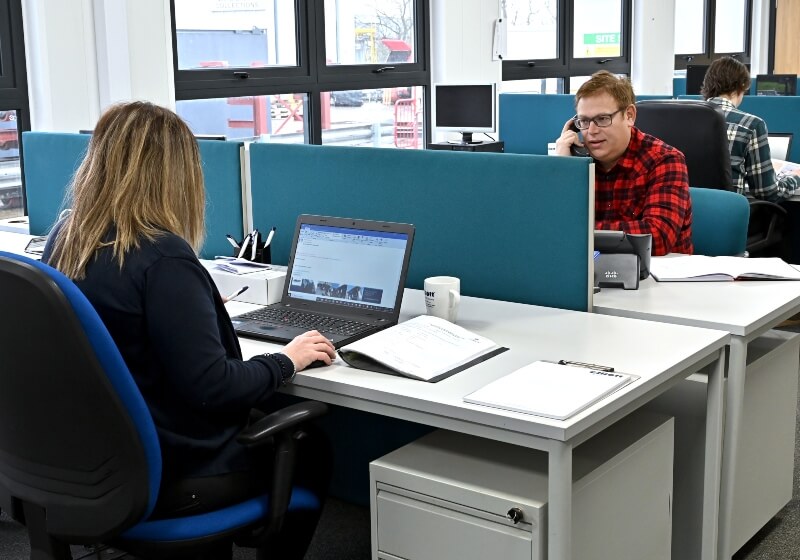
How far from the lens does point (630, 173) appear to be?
2801 millimetres

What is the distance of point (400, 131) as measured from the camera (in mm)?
6477

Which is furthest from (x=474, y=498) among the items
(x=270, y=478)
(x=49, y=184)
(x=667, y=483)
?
(x=49, y=184)

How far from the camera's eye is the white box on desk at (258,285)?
7.45 ft

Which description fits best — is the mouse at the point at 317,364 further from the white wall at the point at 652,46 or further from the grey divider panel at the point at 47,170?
the white wall at the point at 652,46

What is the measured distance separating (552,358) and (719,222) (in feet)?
4.03

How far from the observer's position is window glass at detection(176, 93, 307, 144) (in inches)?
199

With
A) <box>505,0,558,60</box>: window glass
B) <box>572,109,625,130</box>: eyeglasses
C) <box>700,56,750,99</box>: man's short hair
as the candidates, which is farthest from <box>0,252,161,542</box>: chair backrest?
<box>505,0,558,60</box>: window glass

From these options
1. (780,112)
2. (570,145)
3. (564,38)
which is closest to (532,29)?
(564,38)

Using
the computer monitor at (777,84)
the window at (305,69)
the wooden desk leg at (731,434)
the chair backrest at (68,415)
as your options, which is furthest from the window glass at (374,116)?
the chair backrest at (68,415)

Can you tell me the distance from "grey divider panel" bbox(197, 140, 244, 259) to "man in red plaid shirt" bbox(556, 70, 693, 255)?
0.98 m

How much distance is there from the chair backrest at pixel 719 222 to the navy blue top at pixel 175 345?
168 cm

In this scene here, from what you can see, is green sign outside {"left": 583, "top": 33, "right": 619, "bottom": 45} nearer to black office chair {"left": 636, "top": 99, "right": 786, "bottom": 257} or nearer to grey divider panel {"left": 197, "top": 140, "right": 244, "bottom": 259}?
black office chair {"left": 636, "top": 99, "right": 786, "bottom": 257}

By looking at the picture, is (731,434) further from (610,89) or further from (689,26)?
(689,26)

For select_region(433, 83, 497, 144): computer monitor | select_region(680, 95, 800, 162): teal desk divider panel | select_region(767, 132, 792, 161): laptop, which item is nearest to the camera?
select_region(767, 132, 792, 161): laptop
